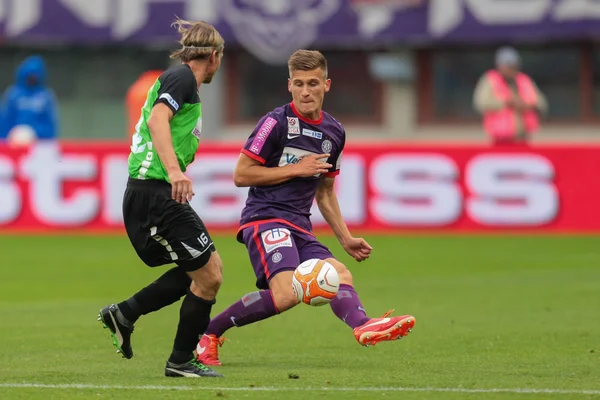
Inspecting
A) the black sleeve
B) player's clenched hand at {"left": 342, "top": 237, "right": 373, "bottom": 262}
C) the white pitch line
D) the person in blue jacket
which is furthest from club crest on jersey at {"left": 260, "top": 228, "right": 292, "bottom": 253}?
the person in blue jacket

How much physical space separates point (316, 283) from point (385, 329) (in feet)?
1.67

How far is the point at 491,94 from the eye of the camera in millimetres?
21453

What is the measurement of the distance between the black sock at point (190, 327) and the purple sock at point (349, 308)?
87 cm

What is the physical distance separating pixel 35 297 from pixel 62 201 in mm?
7102

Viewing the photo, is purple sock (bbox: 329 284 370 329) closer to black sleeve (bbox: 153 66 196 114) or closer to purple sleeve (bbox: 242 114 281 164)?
purple sleeve (bbox: 242 114 281 164)

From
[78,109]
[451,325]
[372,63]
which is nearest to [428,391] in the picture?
[451,325]

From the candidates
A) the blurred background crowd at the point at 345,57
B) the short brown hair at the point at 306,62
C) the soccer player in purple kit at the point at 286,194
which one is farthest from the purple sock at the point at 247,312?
the blurred background crowd at the point at 345,57

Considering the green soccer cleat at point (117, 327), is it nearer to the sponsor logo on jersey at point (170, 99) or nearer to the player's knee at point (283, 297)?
the player's knee at point (283, 297)

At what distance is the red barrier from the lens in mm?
19531

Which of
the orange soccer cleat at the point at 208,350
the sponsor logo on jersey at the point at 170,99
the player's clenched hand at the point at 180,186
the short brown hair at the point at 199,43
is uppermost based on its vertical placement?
the short brown hair at the point at 199,43

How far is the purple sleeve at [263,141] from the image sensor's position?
8.60 metres

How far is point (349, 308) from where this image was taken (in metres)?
8.41

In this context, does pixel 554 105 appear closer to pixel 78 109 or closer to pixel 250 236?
pixel 78 109

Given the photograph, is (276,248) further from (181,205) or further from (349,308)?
(181,205)
